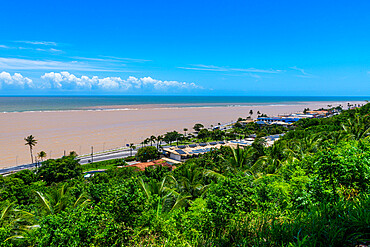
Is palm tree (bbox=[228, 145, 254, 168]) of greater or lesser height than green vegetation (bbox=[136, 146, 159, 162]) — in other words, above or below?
above

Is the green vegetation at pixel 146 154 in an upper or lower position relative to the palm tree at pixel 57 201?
lower

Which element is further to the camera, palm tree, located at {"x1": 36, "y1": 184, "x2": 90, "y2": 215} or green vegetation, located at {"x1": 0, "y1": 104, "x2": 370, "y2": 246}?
palm tree, located at {"x1": 36, "y1": 184, "x2": 90, "y2": 215}

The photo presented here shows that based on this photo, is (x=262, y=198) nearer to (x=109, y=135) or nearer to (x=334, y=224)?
(x=334, y=224)

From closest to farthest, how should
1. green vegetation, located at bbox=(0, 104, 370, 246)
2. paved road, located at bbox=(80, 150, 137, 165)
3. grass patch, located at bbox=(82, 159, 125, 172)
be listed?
green vegetation, located at bbox=(0, 104, 370, 246)
grass patch, located at bbox=(82, 159, 125, 172)
paved road, located at bbox=(80, 150, 137, 165)

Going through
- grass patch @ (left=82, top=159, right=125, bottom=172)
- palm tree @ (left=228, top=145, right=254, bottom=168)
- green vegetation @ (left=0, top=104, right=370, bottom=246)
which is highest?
green vegetation @ (left=0, top=104, right=370, bottom=246)

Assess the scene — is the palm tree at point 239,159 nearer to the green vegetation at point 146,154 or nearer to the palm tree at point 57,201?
the palm tree at point 57,201

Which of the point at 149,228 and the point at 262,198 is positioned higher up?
the point at 262,198

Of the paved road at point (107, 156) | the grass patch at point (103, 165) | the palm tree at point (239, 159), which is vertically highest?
the palm tree at point (239, 159)

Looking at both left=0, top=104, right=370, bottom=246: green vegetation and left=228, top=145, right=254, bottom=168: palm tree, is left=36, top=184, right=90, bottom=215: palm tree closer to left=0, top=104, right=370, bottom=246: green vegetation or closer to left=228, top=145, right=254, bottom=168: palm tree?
left=0, top=104, right=370, bottom=246: green vegetation

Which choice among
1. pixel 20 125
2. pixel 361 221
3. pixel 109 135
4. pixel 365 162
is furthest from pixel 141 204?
pixel 20 125

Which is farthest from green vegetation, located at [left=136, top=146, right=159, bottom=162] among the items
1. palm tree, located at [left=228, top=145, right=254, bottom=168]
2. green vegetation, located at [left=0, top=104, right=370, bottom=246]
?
green vegetation, located at [left=0, top=104, right=370, bottom=246]

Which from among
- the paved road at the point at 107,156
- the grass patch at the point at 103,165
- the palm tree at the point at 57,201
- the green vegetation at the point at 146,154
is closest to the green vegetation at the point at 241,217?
the palm tree at the point at 57,201
